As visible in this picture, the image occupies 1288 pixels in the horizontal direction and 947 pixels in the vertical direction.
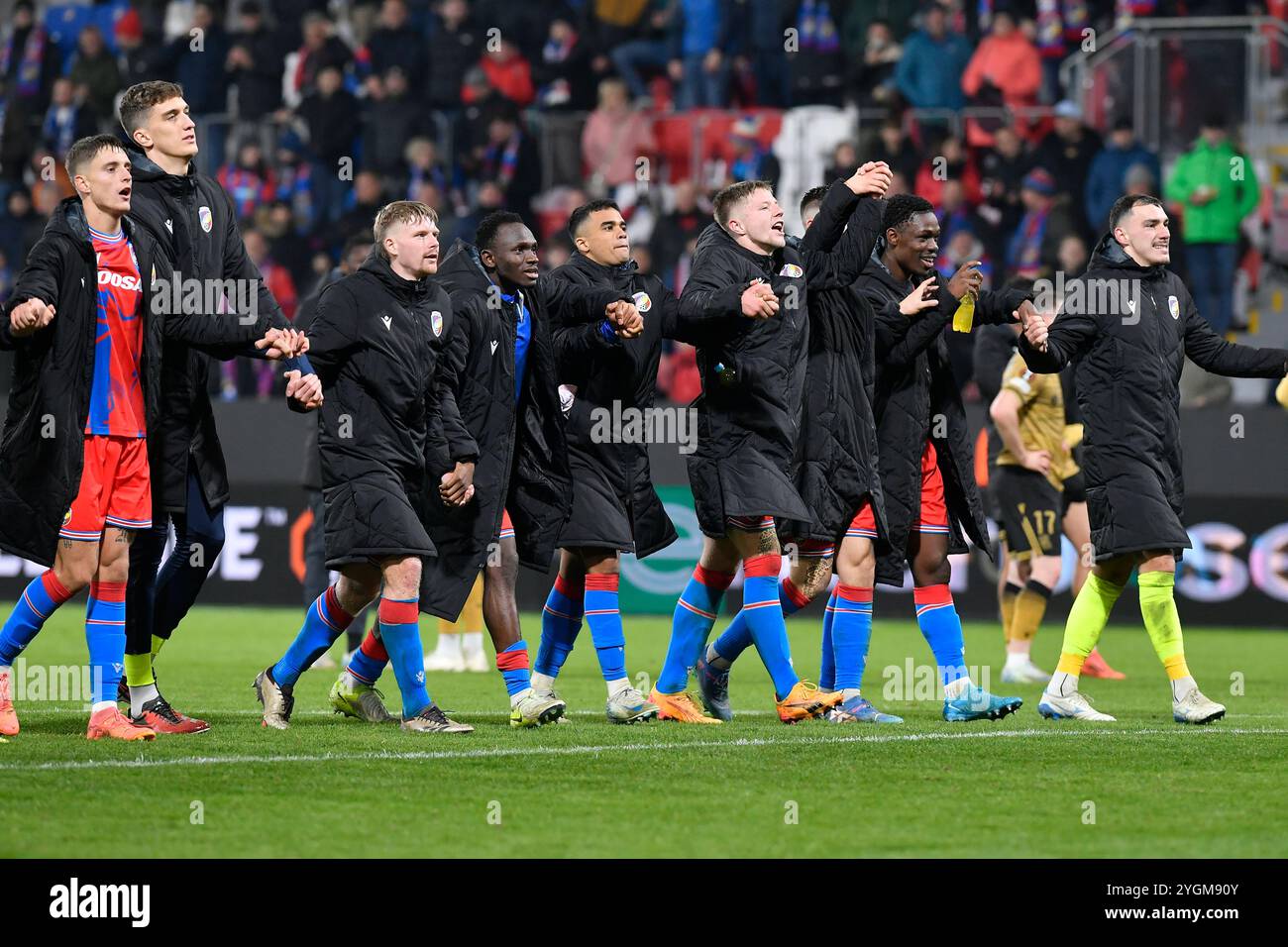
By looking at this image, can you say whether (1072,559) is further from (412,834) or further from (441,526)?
(412,834)

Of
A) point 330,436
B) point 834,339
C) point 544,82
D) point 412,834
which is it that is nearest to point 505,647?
point 330,436

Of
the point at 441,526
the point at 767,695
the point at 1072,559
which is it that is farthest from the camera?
the point at 1072,559

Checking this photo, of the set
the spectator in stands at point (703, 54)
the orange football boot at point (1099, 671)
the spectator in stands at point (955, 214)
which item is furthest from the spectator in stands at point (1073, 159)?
the orange football boot at point (1099, 671)

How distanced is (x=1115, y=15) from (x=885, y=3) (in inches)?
87.7

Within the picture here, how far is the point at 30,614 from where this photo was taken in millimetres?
7914

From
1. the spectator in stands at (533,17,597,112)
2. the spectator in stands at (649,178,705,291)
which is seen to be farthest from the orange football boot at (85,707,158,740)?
the spectator in stands at (533,17,597,112)

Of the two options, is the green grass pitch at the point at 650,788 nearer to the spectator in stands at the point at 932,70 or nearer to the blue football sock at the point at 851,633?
the blue football sock at the point at 851,633

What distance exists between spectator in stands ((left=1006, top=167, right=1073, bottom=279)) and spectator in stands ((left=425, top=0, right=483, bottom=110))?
5.95 meters

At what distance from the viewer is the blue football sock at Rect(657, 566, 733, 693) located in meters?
8.97

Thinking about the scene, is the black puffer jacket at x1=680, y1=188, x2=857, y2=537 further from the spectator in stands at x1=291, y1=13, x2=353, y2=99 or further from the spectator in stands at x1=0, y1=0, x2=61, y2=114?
the spectator in stands at x1=0, y1=0, x2=61, y2=114

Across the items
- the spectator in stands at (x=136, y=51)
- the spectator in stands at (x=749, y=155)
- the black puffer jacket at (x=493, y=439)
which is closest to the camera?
the black puffer jacket at (x=493, y=439)

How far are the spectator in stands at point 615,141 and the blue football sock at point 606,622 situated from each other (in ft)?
33.8

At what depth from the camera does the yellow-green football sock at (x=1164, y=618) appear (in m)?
8.83

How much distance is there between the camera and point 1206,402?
631 inches
